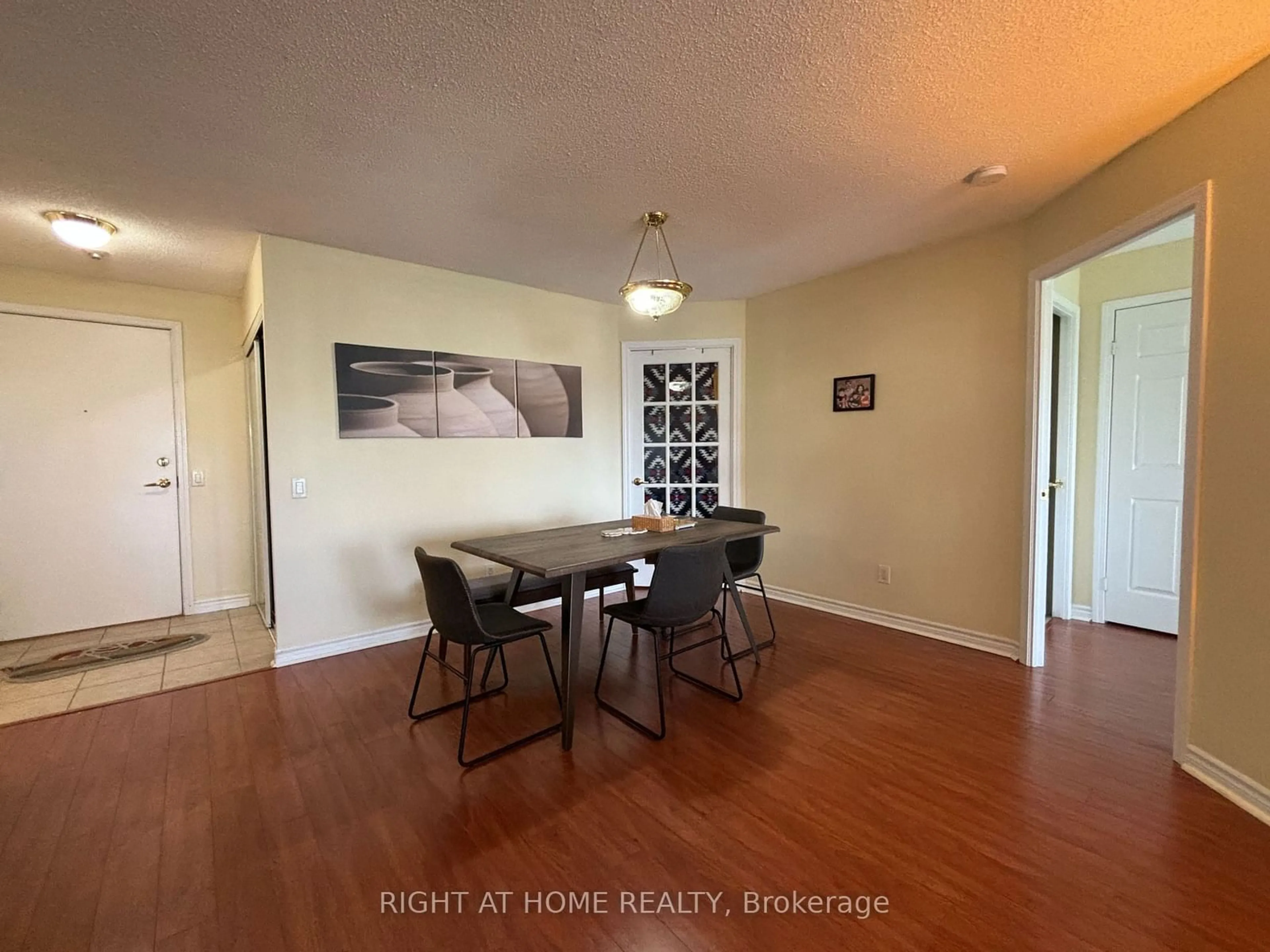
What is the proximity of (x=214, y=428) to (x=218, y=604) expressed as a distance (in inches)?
53.4

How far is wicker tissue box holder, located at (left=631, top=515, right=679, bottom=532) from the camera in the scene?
9.95ft

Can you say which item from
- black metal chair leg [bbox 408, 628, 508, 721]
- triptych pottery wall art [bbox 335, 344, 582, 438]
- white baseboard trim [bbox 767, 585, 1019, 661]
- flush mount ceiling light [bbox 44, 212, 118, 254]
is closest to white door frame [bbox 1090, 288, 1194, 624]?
white baseboard trim [bbox 767, 585, 1019, 661]

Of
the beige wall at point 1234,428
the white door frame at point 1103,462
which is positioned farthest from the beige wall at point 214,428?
the white door frame at point 1103,462

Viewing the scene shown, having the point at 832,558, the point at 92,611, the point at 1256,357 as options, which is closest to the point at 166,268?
the point at 92,611

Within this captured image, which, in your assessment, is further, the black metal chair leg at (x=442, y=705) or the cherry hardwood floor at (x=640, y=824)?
the black metal chair leg at (x=442, y=705)

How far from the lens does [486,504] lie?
3.84 meters

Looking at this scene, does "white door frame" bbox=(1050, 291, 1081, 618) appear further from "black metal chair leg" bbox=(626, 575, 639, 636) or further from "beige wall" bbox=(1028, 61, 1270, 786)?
"black metal chair leg" bbox=(626, 575, 639, 636)

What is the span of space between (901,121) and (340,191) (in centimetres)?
239

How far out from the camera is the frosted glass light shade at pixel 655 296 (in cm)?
258

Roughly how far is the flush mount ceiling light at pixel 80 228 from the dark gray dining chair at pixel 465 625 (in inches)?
95.1

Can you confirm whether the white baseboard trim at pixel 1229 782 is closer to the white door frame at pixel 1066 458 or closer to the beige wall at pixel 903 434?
the beige wall at pixel 903 434

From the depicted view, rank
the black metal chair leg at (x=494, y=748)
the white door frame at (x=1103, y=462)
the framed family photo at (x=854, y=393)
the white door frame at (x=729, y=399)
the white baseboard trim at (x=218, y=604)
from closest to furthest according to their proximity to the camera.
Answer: the black metal chair leg at (x=494, y=748)
the white door frame at (x=1103, y=462)
the framed family photo at (x=854, y=393)
the white baseboard trim at (x=218, y=604)
the white door frame at (x=729, y=399)

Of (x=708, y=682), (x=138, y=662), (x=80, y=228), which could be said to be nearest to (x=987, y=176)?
(x=708, y=682)

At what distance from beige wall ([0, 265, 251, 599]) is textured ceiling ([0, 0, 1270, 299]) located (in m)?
0.93
